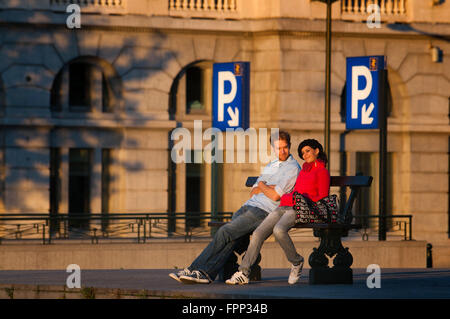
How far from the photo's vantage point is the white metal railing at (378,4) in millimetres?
31016

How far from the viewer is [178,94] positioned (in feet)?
101

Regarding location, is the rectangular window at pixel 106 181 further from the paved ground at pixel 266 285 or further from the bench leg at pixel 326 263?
the bench leg at pixel 326 263

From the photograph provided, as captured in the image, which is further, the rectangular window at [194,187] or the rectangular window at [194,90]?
the rectangular window at [194,90]

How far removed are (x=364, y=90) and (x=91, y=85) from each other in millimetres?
7372

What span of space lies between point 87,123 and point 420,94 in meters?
8.98

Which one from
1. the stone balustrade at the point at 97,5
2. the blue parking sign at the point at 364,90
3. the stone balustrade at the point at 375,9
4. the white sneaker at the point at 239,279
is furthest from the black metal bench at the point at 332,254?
the stone balustrade at the point at 375,9

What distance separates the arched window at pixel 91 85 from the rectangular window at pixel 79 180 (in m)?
1.16

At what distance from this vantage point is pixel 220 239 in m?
13.8

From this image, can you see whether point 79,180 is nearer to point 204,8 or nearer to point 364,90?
point 204,8

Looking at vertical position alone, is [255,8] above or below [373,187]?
above

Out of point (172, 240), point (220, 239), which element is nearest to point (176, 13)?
point (172, 240)

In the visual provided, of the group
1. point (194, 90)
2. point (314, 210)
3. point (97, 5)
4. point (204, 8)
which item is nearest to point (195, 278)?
point (314, 210)
